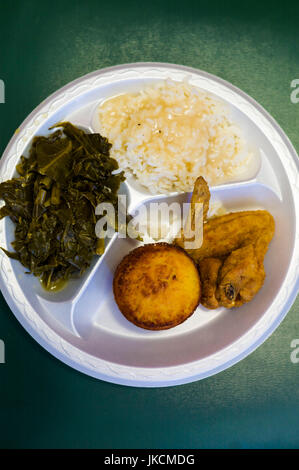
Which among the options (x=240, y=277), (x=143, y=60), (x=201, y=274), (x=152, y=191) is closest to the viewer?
(x=240, y=277)

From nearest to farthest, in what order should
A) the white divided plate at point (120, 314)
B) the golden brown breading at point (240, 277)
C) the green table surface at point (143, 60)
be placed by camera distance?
the golden brown breading at point (240, 277), the white divided plate at point (120, 314), the green table surface at point (143, 60)

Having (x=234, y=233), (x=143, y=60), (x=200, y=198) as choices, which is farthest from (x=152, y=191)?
(x=143, y=60)

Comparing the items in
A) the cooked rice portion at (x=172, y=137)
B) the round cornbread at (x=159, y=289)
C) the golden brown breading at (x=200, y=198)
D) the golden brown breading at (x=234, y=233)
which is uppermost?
the cooked rice portion at (x=172, y=137)

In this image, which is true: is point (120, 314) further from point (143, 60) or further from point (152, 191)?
point (143, 60)

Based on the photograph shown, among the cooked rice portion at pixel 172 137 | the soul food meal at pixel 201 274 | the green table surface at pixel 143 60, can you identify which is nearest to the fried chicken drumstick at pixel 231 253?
the soul food meal at pixel 201 274

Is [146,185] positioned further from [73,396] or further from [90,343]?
[73,396]

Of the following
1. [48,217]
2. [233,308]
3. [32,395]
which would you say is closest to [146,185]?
[48,217]

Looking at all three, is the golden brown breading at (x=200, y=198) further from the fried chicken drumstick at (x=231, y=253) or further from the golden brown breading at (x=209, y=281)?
the golden brown breading at (x=209, y=281)

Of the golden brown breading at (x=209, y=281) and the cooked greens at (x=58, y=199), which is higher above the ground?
the cooked greens at (x=58, y=199)
